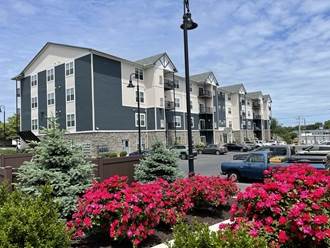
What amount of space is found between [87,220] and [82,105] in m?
38.1

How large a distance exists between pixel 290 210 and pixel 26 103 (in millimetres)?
53055

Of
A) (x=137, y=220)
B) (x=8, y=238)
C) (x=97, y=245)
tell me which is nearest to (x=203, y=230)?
(x=8, y=238)

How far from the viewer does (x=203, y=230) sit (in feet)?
11.3

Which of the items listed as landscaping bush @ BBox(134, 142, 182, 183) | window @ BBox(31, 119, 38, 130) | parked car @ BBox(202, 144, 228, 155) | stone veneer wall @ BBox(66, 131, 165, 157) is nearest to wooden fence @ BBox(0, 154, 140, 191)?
landscaping bush @ BBox(134, 142, 182, 183)

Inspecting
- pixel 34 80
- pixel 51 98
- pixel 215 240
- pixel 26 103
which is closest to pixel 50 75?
pixel 51 98

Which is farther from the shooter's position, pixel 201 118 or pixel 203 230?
pixel 201 118

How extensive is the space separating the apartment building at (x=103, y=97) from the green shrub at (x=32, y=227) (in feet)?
102

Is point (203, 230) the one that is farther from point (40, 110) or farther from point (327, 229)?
point (40, 110)

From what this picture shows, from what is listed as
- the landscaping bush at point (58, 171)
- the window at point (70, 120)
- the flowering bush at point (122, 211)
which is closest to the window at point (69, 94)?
the window at point (70, 120)

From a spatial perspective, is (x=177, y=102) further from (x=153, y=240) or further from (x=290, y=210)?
(x=290, y=210)

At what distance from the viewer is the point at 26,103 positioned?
51.9 meters

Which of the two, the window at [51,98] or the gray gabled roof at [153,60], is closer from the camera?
the window at [51,98]

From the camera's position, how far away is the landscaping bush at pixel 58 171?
724 cm

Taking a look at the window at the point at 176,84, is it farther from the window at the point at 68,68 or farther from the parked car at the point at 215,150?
the window at the point at 68,68
